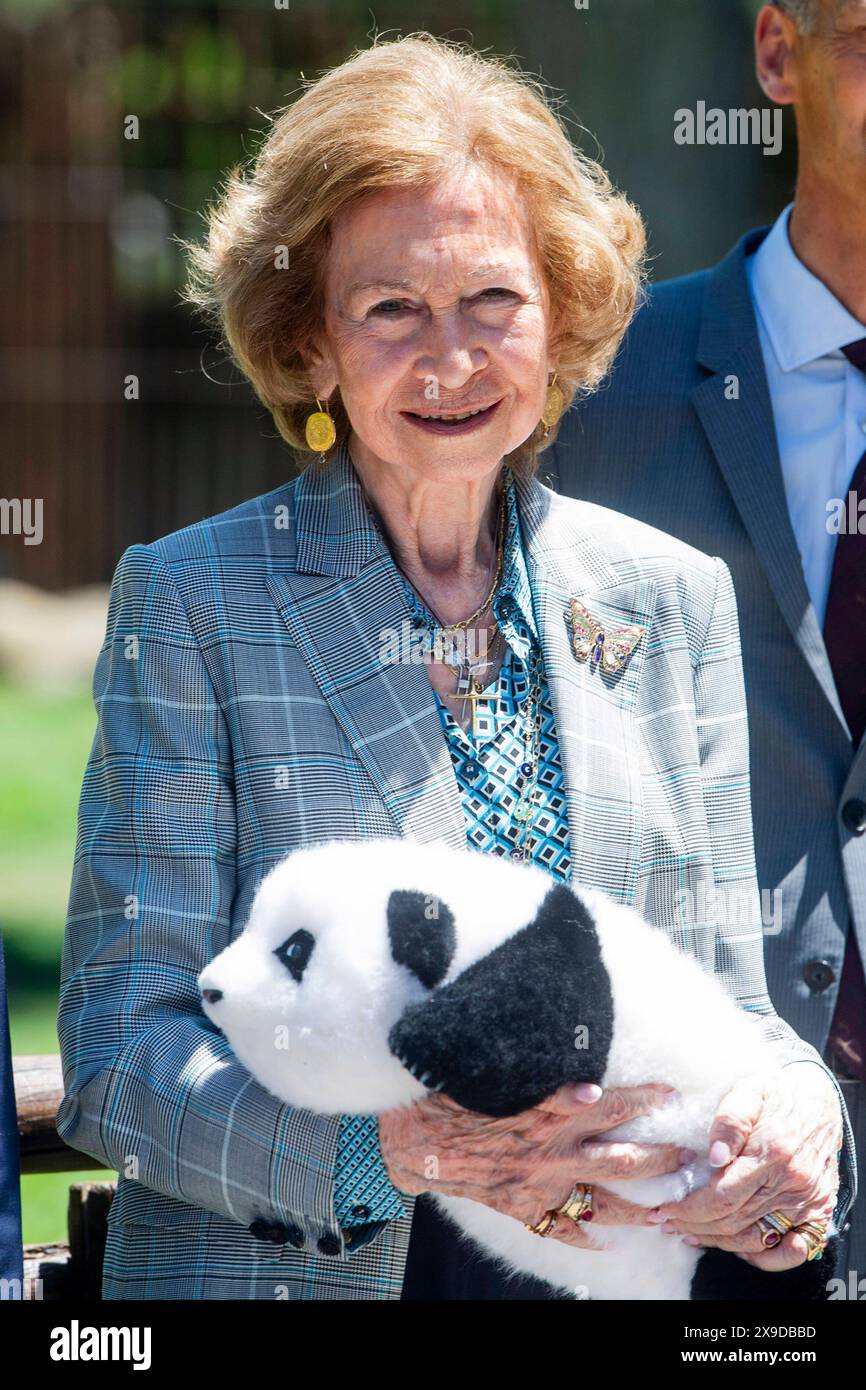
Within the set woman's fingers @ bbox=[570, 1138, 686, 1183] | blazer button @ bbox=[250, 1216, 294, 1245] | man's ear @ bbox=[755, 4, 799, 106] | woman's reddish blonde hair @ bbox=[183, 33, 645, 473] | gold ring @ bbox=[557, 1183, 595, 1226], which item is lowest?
blazer button @ bbox=[250, 1216, 294, 1245]

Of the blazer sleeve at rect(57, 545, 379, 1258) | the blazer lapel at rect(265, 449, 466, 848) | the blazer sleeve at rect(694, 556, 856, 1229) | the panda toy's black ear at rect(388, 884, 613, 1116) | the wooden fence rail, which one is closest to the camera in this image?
the panda toy's black ear at rect(388, 884, 613, 1116)

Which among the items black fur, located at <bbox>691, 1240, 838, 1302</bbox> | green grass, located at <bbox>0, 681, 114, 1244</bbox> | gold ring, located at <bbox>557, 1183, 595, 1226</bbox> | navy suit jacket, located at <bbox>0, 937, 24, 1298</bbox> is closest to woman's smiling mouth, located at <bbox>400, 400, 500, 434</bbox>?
navy suit jacket, located at <bbox>0, 937, 24, 1298</bbox>

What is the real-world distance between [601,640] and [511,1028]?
831 millimetres

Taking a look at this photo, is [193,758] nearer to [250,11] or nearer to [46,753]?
[46,753]

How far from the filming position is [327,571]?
2.42 m

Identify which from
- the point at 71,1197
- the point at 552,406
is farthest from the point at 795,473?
the point at 71,1197

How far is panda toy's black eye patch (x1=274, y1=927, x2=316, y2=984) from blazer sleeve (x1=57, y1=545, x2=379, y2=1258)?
9.5 inches

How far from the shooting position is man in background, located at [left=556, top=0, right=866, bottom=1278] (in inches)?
113

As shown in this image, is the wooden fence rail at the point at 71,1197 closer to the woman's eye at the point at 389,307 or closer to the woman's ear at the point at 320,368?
the woman's ear at the point at 320,368

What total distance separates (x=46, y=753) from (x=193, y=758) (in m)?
9.56

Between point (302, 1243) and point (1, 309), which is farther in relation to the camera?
point (1, 309)

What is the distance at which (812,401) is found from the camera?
3.14 metres

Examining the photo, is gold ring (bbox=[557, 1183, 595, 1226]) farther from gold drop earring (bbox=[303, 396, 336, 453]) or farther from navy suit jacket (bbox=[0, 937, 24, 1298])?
gold drop earring (bbox=[303, 396, 336, 453])
